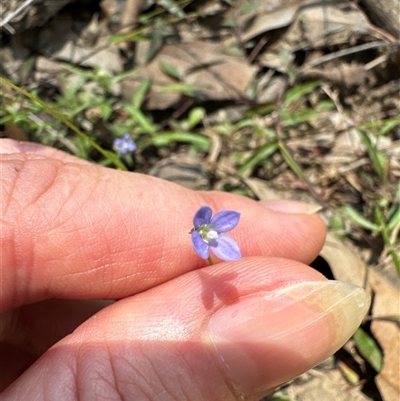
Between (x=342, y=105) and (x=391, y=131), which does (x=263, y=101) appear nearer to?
(x=342, y=105)

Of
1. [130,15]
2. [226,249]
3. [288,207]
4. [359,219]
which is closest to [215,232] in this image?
[226,249]

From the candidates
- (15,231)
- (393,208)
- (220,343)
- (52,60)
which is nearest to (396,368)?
(393,208)

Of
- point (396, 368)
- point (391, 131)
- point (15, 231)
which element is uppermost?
point (15, 231)

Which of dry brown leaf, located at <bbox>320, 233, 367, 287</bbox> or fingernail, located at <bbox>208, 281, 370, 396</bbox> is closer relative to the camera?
fingernail, located at <bbox>208, 281, 370, 396</bbox>

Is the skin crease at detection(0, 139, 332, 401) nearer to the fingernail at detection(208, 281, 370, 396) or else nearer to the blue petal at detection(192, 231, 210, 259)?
the fingernail at detection(208, 281, 370, 396)

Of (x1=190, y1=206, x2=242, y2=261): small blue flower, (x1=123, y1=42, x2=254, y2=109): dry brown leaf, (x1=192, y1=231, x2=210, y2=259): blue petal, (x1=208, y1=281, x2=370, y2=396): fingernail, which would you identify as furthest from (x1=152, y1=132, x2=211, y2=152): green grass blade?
(x1=208, y1=281, x2=370, y2=396): fingernail

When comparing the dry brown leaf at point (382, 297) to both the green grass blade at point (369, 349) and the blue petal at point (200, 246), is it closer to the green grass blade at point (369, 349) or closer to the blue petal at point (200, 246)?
the green grass blade at point (369, 349)
